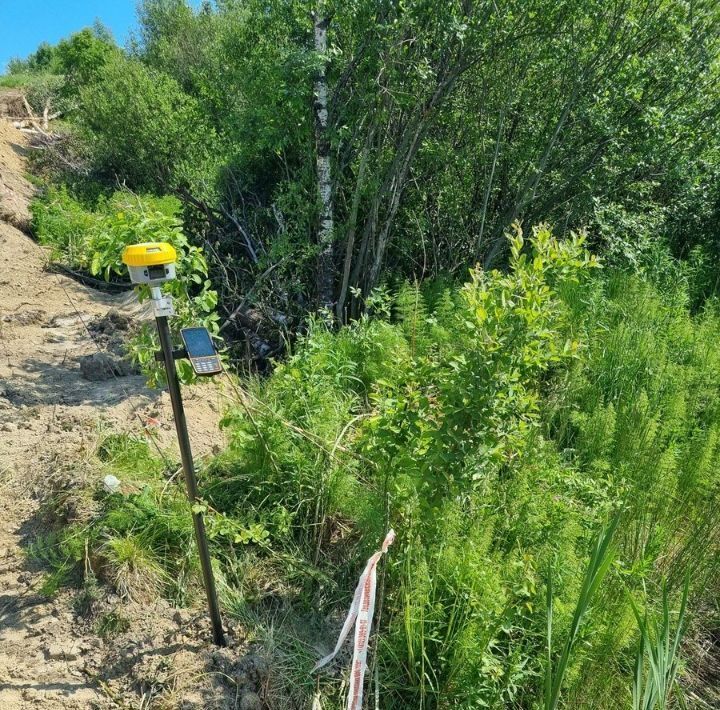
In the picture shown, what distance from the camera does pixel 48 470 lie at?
358 centimetres

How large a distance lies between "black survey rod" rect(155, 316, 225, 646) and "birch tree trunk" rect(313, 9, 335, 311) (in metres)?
3.44

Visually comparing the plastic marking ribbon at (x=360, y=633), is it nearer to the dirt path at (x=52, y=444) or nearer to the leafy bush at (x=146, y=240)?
the dirt path at (x=52, y=444)

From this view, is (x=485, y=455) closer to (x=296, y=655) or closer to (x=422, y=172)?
(x=296, y=655)

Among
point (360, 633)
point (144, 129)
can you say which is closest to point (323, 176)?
point (360, 633)

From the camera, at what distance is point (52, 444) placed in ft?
12.5

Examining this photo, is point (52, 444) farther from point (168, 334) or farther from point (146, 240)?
point (168, 334)

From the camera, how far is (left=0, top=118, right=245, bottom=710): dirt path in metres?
2.58

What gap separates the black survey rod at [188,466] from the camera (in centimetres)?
234

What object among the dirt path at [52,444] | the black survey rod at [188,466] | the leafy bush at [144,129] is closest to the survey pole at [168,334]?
the black survey rod at [188,466]

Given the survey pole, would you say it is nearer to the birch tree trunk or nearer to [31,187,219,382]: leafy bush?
[31,187,219,382]: leafy bush

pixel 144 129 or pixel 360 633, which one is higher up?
pixel 144 129

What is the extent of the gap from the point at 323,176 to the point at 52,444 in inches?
128

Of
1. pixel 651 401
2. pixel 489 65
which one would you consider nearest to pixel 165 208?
pixel 489 65

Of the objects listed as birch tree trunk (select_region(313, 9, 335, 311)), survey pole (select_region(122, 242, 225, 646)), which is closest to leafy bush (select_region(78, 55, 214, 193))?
birch tree trunk (select_region(313, 9, 335, 311))
